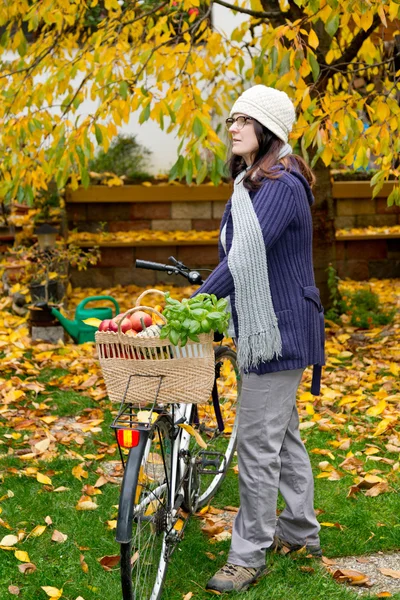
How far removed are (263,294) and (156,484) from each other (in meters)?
0.82

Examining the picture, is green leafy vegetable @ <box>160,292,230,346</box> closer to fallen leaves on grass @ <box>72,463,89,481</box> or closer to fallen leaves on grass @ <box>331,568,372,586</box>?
fallen leaves on grass @ <box>331,568,372,586</box>

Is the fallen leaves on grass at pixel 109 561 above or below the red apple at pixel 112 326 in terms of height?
below

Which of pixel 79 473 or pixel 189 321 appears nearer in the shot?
pixel 189 321

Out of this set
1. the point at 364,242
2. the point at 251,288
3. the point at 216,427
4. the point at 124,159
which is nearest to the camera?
the point at 251,288

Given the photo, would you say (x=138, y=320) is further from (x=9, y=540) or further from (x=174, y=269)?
(x=9, y=540)

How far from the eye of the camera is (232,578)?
134 inches

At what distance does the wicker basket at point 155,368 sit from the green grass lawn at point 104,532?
882 millimetres

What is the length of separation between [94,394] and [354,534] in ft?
8.31

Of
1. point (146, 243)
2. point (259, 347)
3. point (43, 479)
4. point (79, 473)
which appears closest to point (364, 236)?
point (146, 243)

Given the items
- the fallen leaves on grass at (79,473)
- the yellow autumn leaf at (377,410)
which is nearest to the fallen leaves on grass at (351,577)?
the fallen leaves on grass at (79,473)

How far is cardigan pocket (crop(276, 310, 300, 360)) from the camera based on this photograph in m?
3.29

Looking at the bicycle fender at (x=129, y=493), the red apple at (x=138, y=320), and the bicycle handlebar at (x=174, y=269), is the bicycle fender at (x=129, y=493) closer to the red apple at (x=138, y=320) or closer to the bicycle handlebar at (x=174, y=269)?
the red apple at (x=138, y=320)

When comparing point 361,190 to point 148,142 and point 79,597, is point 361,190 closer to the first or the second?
point 148,142

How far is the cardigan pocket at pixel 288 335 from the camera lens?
329 centimetres
